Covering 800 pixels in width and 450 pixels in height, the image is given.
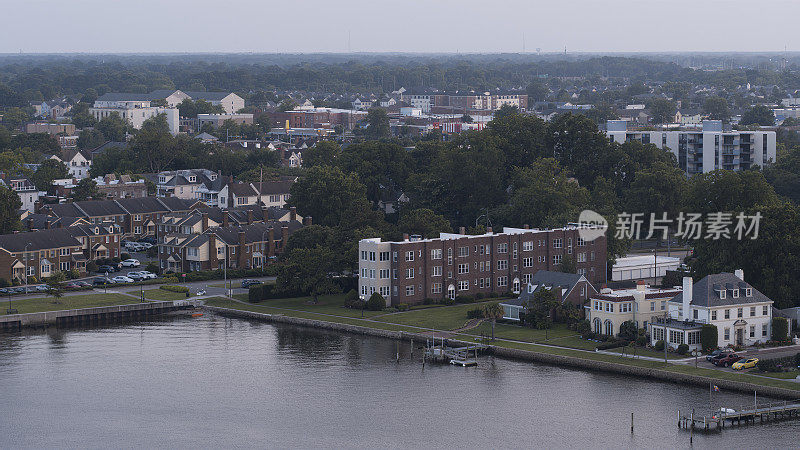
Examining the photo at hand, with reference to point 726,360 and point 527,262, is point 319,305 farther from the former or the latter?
point 726,360

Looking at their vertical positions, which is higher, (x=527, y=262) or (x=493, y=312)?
(x=527, y=262)

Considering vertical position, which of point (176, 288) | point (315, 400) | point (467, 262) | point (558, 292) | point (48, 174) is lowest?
point (315, 400)

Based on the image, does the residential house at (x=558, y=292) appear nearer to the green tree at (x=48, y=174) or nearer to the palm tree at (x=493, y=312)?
the palm tree at (x=493, y=312)

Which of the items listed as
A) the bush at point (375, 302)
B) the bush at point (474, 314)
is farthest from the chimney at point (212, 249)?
the bush at point (474, 314)

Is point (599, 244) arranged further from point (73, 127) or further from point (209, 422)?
point (73, 127)

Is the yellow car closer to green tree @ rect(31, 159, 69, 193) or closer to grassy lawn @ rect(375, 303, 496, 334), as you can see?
grassy lawn @ rect(375, 303, 496, 334)

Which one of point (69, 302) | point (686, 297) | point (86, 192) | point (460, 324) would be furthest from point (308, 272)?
point (86, 192)

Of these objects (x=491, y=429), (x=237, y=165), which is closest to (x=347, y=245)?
(x=491, y=429)
